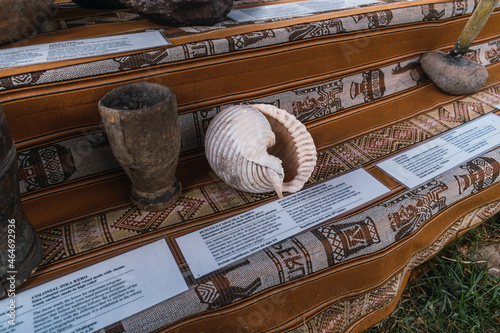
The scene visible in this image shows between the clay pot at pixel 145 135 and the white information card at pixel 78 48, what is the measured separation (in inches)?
8.0

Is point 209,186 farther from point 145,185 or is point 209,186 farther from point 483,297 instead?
point 483,297

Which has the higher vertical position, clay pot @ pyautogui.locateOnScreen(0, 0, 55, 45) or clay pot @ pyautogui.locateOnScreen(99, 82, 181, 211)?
clay pot @ pyautogui.locateOnScreen(0, 0, 55, 45)

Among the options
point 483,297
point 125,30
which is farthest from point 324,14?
point 483,297

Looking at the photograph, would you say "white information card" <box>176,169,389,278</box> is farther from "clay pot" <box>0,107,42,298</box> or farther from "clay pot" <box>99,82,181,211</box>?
"clay pot" <box>0,107,42,298</box>

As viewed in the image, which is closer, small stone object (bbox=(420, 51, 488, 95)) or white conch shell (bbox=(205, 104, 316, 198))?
white conch shell (bbox=(205, 104, 316, 198))

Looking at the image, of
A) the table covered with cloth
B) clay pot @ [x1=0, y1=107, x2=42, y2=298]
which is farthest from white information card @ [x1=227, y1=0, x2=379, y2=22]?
clay pot @ [x1=0, y1=107, x2=42, y2=298]

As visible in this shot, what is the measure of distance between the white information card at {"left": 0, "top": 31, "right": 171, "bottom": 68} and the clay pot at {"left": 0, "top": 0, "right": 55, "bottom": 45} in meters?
0.05

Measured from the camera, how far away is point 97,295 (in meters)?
0.76

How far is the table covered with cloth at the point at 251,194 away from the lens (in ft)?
2.80

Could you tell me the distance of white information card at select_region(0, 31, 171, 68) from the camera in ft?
3.05

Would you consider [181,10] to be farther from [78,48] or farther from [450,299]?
[450,299]

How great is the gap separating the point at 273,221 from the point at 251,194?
0.41 feet

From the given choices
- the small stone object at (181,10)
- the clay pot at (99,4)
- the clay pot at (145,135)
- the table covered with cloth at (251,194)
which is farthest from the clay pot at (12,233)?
the clay pot at (99,4)

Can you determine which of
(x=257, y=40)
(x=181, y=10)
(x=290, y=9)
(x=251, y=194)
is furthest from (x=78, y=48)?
(x=290, y=9)
